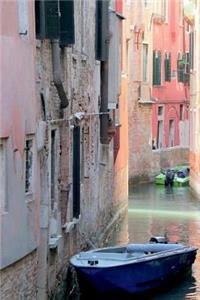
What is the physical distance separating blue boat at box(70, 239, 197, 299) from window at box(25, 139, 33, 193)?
123 inches

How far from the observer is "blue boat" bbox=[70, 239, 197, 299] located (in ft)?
51.9

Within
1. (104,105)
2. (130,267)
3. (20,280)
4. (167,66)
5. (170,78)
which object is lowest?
(130,267)

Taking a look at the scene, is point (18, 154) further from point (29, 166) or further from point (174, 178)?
point (174, 178)

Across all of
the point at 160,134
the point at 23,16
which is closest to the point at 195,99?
the point at 160,134

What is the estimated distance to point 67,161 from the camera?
1605cm

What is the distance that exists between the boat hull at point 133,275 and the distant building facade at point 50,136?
52cm

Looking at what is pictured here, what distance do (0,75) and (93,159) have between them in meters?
10.1

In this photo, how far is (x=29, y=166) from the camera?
1280 cm

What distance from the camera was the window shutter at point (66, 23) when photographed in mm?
14891

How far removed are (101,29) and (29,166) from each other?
29.2 feet

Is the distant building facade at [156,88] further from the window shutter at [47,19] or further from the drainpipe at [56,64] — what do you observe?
the window shutter at [47,19]

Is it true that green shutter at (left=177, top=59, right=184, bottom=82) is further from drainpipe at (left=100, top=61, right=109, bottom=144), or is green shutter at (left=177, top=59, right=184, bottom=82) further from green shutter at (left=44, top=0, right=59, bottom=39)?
green shutter at (left=44, top=0, right=59, bottom=39)

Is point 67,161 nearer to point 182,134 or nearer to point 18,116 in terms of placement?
point 18,116

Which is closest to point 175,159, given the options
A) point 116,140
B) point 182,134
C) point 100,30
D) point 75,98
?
point 182,134
